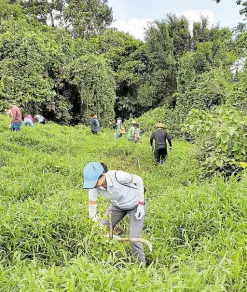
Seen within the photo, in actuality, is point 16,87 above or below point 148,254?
above

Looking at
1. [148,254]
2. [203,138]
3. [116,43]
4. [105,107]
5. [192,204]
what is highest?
[116,43]

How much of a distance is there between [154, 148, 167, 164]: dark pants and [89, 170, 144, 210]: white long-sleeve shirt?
525 cm

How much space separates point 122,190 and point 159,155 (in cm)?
549

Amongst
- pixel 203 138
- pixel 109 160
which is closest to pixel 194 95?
pixel 109 160

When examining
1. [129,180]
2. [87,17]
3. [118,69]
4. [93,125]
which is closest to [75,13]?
[87,17]

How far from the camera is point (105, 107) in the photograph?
2114 cm

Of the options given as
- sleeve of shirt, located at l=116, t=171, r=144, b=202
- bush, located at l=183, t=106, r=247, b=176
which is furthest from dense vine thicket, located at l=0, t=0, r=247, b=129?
sleeve of shirt, located at l=116, t=171, r=144, b=202

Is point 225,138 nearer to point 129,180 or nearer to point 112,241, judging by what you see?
point 129,180

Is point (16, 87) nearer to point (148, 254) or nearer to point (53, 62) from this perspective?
point (53, 62)

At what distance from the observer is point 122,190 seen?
380 cm

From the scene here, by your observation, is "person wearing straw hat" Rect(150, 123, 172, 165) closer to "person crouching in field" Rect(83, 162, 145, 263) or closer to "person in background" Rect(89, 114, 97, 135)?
"person in background" Rect(89, 114, 97, 135)

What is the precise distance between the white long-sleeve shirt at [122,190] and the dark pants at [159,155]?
5254 mm

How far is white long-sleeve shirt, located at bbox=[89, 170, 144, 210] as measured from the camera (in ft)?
12.3

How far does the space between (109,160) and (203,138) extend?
3053 millimetres
